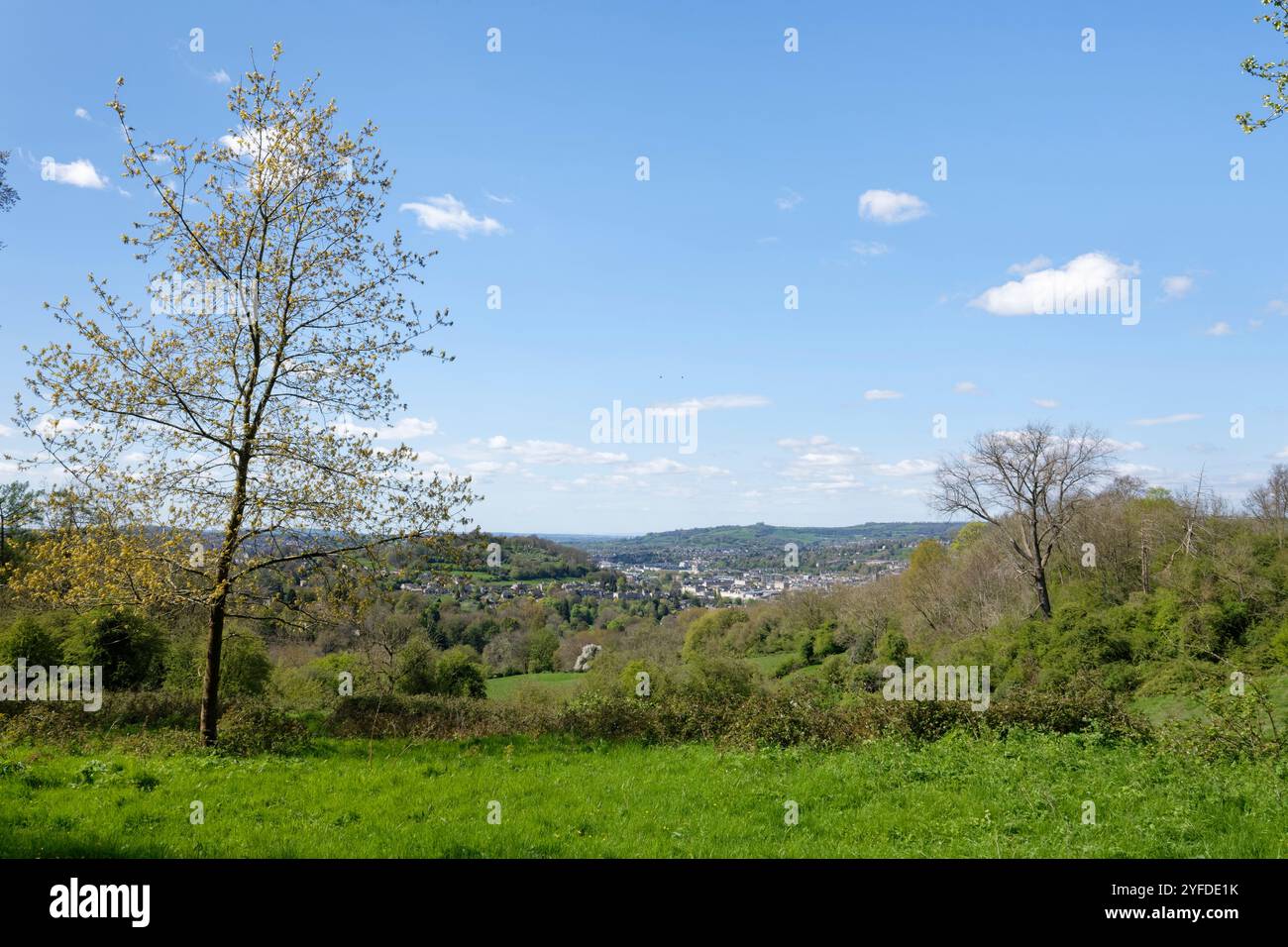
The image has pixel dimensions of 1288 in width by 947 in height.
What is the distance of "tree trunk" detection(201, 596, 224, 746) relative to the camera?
1189cm

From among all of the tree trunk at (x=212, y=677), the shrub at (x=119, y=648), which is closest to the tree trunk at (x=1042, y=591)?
the tree trunk at (x=212, y=677)

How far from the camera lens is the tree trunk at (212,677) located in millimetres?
11891

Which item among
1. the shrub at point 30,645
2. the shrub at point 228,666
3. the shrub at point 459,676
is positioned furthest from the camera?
the shrub at point 459,676

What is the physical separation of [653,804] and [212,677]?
805 cm

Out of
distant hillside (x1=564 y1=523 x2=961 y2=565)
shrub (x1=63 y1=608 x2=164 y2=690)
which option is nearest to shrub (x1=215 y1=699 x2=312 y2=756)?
shrub (x1=63 y1=608 x2=164 y2=690)

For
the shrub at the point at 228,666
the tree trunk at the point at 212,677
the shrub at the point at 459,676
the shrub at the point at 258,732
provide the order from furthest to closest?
the shrub at the point at 459,676, the shrub at the point at 228,666, the shrub at the point at 258,732, the tree trunk at the point at 212,677

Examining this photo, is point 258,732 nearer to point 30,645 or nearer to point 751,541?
point 30,645

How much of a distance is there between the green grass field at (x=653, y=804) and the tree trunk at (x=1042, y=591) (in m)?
21.0

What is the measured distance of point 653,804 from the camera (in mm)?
8898

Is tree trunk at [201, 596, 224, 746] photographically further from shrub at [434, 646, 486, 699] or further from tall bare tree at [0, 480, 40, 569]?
tall bare tree at [0, 480, 40, 569]

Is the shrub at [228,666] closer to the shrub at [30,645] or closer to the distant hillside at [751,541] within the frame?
the shrub at [30,645]

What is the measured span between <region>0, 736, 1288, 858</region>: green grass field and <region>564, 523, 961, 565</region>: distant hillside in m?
72.9
